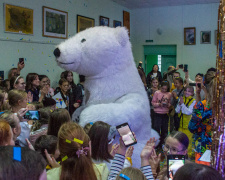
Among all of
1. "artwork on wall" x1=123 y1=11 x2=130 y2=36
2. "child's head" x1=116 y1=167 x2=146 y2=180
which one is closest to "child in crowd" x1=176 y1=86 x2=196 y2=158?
"child's head" x1=116 y1=167 x2=146 y2=180

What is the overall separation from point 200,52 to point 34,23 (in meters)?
5.69

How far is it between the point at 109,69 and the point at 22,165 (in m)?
1.84

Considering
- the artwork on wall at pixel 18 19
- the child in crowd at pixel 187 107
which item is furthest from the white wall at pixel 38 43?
the child in crowd at pixel 187 107

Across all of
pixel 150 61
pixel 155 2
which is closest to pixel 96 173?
pixel 155 2

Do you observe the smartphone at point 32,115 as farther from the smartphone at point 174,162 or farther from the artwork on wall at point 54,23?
the artwork on wall at point 54,23

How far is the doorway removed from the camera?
986cm

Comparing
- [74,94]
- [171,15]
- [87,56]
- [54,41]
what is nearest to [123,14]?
[171,15]

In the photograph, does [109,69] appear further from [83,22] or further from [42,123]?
[83,22]

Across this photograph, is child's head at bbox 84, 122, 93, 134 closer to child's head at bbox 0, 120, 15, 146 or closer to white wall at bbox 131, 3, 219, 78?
child's head at bbox 0, 120, 15, 146

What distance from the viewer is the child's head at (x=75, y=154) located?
4.99 feet

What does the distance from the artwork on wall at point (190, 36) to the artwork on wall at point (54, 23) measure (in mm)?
4462

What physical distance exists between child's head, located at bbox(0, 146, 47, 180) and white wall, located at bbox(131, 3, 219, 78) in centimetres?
897

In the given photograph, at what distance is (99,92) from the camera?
273 cm

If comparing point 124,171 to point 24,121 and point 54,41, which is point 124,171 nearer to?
point 24,121
